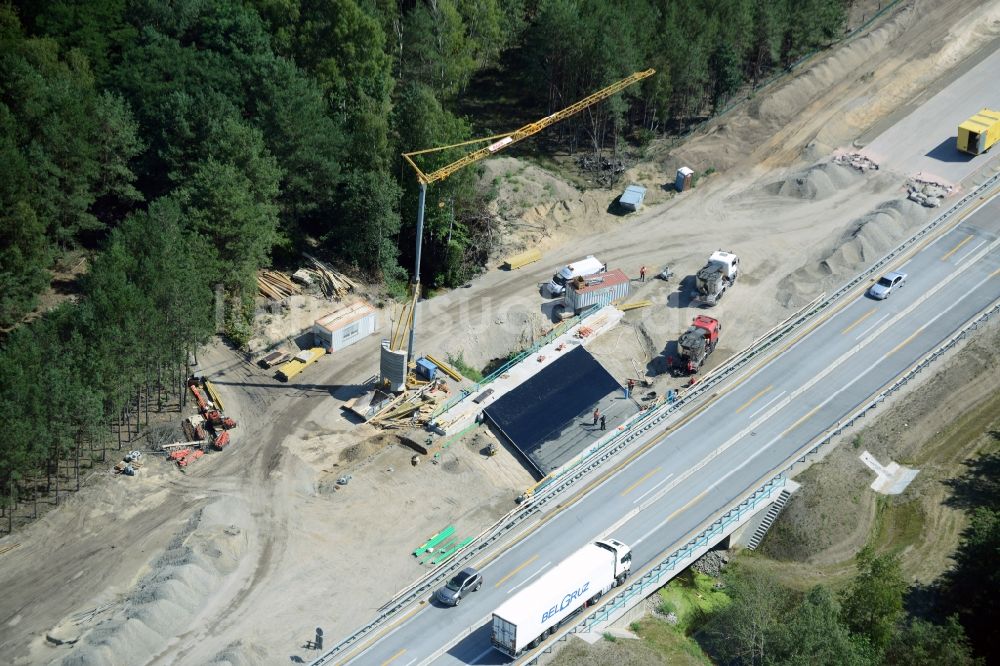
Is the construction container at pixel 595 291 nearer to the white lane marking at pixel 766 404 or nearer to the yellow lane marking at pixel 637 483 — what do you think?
the white lane marking at pixel 766 404

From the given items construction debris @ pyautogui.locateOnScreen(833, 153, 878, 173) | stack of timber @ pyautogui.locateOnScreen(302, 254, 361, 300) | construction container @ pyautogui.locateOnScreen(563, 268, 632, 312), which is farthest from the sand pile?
construction debris @ pyautogui.locateOnScreen(833, 153, 878, 173)

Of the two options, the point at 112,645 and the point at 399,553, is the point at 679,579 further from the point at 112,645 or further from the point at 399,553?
the point at 112,645

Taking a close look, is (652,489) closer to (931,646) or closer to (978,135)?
(931,646)

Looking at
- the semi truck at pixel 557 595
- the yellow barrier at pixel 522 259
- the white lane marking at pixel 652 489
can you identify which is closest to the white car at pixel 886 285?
the white lane marking at pixel 652 489

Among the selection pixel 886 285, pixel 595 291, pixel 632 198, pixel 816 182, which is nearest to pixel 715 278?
pixel 595 291

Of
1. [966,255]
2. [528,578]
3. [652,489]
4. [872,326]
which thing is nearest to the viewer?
[528,578]

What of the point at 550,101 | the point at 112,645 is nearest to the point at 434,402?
the point at 112,645
